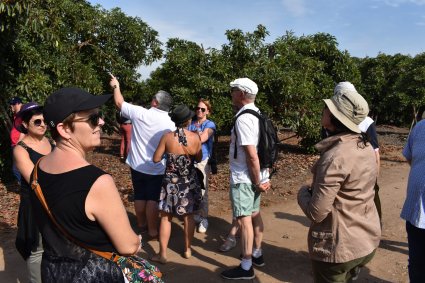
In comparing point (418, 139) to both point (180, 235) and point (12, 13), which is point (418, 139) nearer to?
point (180, 235)

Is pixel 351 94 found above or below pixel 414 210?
above

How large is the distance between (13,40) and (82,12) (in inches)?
125

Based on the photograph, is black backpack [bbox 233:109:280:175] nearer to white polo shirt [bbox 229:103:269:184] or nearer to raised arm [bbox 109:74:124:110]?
white polo shirt [bbox 229:103:269:184]

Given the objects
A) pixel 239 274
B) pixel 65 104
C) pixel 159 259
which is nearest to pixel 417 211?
pixel 239 274

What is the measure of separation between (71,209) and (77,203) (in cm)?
4

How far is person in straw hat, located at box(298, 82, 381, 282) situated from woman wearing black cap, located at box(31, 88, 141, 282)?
123 centimetres

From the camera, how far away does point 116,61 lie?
9.81 meters

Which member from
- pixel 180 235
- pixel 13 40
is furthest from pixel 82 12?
pixel 180 235

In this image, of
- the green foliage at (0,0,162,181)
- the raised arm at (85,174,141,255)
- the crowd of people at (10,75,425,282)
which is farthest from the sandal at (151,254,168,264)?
the green foliage at (0,0,162,181)

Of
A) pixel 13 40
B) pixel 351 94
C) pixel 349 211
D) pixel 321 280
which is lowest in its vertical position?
pixel 321 280

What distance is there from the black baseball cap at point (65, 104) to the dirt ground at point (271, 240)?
2.51m

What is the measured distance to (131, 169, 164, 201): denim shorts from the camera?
4.45 metres

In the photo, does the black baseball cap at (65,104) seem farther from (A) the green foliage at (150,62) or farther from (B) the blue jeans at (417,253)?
(A) the green foliage at (150,62)

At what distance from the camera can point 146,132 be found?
14.3 ft
